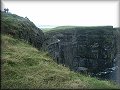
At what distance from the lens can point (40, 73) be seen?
21.6m

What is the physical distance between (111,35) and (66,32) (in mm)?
11748

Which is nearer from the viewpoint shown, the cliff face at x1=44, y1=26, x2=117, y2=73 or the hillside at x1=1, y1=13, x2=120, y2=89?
the hillside at x1=1, y1=13, x2=120, y2=89

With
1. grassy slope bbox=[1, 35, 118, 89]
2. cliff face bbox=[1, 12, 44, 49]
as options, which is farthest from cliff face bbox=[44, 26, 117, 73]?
grassy slope bbox=[1, 35, 118, 89]

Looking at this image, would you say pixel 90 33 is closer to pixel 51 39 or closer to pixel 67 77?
pixel 51 39

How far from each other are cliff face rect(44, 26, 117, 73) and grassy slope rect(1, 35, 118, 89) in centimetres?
3131

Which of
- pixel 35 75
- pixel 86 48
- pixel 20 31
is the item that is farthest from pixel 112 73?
pixel 35 75

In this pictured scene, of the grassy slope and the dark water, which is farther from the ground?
the grassy slope

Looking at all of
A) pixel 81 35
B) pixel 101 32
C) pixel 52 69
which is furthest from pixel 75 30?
pixel 52 69

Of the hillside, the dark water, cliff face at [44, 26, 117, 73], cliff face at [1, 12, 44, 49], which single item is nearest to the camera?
the hillside

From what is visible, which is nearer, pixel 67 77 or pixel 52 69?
pixel 67 77

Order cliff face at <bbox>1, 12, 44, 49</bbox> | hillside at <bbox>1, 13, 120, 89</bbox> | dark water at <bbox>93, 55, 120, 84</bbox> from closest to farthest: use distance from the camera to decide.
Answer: hillside at <bbox>1, 13, 120, 89</bbox> → cliff face at <bbox>1, 12, 44, 49</bbox> → dark water at <bbox>93, 55, 120, 84</bbox>

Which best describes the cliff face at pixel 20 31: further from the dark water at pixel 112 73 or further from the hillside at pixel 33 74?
the dark water at pixel 112 73

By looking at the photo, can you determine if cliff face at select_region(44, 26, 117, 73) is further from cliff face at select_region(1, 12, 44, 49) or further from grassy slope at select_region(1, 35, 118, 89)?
grassy slope at select_region(1, 35, 118, 89)

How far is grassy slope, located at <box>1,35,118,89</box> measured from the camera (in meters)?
19.2
